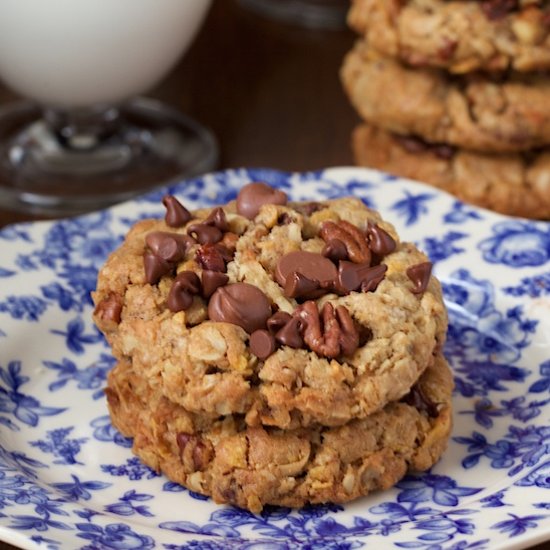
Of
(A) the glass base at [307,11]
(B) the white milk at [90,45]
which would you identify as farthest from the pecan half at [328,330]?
(A) the glass base at [307,11]

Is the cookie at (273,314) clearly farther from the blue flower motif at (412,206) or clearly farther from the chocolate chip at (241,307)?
the blue flower motif at (412,206)

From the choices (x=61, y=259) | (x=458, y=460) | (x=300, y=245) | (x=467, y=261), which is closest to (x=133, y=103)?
(x=61, y=259)

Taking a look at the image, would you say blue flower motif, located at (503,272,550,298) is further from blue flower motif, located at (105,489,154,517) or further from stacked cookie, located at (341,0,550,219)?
blue flower motif, located at (105,489,154,517)

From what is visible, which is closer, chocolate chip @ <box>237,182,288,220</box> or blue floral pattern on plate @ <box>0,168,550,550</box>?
blue floral pattern on plate @ <box>0,168,550,550</box>

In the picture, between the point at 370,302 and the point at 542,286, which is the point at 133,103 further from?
the point at 370,302

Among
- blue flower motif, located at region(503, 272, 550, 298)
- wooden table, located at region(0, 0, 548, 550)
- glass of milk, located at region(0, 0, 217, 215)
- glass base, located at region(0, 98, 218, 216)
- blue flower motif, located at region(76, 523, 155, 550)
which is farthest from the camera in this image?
wooden table, located at region(0, 0, 548, 550)

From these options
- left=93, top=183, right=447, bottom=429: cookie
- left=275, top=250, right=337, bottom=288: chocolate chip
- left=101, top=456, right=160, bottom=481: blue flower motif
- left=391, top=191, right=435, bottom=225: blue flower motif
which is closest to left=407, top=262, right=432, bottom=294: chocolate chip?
left=93, top=183, right=447, bottom=429: cookie

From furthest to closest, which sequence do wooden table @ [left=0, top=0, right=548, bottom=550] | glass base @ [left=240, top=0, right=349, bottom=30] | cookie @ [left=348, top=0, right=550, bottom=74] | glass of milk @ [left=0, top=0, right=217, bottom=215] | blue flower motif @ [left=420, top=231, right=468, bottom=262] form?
glass base @ [left=240, top=0, right=349, bottom=30] → wooden table @ [left=0, top=0, right=548, bottom=550] → glass of milk @ [left=0, top=0, right=217, bottom=215] → cookie @ [left=348, top=0, right=550, bottom=74] → blue flower motif @ [left=420, top=231, right=468, bottom=262]
